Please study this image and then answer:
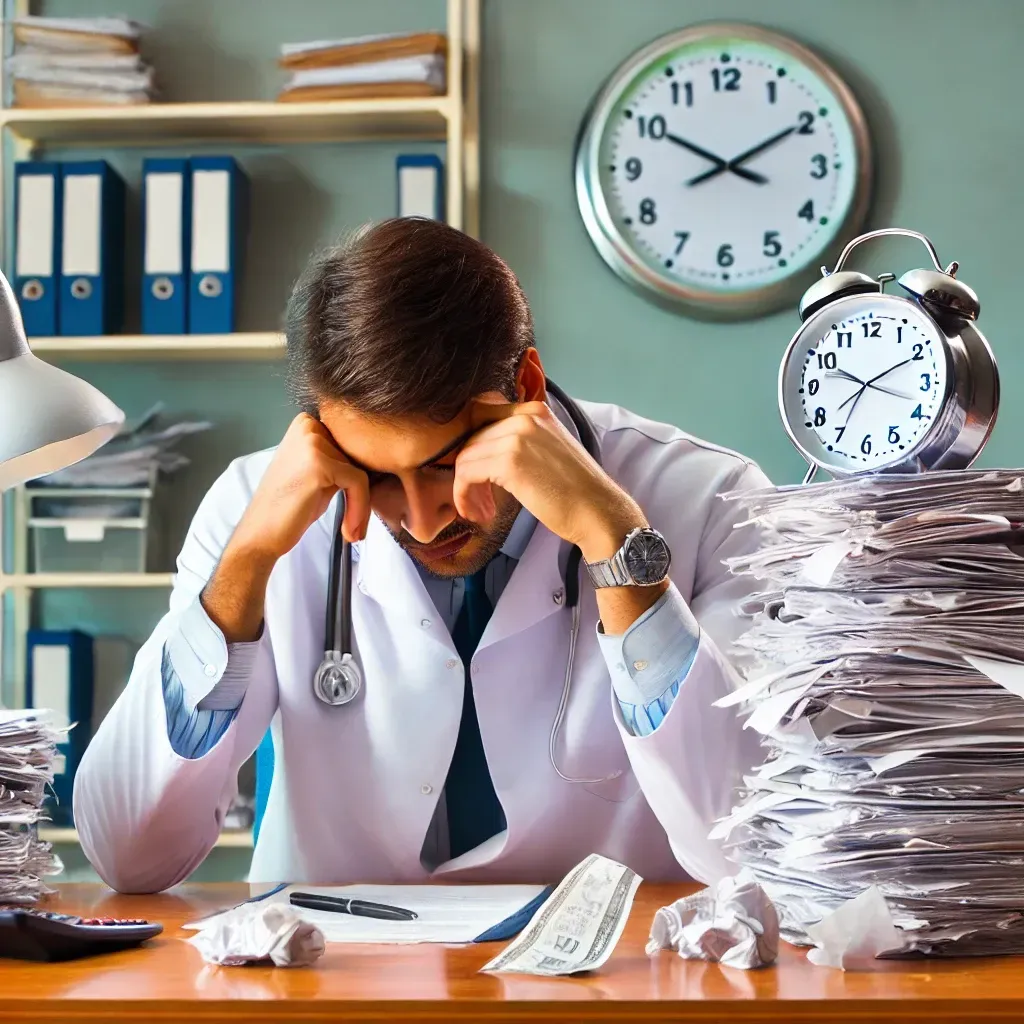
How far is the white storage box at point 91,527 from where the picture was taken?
273cm

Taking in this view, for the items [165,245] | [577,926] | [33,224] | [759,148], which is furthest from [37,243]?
[577,926]

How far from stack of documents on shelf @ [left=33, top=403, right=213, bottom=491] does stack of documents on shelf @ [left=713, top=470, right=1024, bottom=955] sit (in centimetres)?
209

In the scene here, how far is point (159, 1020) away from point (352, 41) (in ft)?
7.74

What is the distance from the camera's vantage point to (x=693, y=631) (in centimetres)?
117

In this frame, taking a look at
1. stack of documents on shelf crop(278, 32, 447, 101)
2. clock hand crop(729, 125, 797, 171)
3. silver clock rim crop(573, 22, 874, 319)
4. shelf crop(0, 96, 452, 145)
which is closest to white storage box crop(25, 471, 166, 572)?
shelf crop(0, 96, 452, 145)

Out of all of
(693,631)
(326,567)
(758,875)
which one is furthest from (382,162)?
(758,875)

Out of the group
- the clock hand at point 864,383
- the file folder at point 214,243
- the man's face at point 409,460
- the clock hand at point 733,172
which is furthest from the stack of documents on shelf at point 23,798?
the clock hand at point 733,172

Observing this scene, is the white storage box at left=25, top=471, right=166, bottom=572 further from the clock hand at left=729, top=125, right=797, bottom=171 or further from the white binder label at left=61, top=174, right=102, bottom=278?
the clock hand at left=729, top=125, right=797, bottom=171

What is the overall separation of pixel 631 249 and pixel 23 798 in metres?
2.04

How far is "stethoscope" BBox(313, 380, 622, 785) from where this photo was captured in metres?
1.46

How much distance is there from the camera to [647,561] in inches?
45.5

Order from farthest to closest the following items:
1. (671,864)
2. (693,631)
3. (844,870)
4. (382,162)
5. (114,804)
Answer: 1. (382,162)
2. (671,864)
3. (114,804)
4. (693,631)
5. (844,870)

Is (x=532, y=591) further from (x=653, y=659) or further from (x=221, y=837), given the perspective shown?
(x=221, y=837)

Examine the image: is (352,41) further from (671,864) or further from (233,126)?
(671,864)
